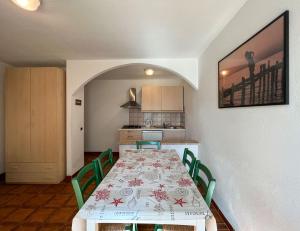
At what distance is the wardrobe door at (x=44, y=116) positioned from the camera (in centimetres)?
320

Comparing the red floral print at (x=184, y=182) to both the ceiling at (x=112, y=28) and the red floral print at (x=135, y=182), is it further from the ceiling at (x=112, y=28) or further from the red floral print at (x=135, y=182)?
the ceiling at (x=112, y=28)

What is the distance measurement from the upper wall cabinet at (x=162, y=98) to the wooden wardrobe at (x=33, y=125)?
7.77ft

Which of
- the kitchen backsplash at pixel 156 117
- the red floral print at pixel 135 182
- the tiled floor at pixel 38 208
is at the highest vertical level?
the kitchen backsplash at pixel 156 117

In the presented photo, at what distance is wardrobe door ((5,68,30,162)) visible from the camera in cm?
320

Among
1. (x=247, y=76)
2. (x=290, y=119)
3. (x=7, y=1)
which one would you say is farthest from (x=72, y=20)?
(x=290, y=119)

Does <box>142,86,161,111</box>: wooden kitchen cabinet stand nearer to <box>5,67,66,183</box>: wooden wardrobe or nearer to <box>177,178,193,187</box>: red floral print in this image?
<box>5,67,66,183</box>: wooden wardrobe

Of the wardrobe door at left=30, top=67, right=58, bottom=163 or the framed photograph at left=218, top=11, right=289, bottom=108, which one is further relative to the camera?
the wardrobe door at left=30, top=67, right=58, bottom=163

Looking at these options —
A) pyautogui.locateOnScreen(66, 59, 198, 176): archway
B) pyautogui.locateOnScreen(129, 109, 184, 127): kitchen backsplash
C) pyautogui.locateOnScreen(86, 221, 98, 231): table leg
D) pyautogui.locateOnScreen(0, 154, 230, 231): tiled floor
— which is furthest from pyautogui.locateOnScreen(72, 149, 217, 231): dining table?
pyautogui.locateOnScreen(129, 109, 184, 127): kitchen backsplash

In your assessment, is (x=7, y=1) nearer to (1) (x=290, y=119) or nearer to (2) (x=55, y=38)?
(2) (x=55, y=38)

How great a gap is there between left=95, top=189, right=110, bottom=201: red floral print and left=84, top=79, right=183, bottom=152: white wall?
418 centimetres

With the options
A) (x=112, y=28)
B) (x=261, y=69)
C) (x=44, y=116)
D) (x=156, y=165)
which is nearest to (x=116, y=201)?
(x=156, y=165)

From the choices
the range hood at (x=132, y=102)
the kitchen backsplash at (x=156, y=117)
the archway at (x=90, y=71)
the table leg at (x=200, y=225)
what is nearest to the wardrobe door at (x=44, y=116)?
the archway at (x=90, y=71)

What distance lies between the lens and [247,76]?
60.3 inches

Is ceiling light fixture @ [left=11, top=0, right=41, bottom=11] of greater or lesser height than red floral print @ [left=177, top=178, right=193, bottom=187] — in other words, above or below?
above
